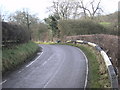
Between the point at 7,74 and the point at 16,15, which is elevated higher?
the point at 16,15

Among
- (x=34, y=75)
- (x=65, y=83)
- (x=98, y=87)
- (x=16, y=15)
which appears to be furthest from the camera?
(x=16, y=15)

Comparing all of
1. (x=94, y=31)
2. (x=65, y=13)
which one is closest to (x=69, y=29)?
(x=94, y=31)

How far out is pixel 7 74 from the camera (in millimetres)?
12891

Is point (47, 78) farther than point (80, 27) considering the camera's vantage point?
No

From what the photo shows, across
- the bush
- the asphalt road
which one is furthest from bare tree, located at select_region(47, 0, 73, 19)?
the asphalt road

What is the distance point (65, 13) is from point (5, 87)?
5322 cm

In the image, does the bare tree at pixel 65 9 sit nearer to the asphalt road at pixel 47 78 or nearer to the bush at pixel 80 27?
the bush at pixel 80 27

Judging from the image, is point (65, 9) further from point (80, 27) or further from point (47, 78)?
point (47, 78)

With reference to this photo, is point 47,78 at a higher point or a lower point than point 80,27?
lower

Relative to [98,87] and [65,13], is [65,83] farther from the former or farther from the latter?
[65,13]

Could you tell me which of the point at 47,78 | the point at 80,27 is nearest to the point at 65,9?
the point at 80,27

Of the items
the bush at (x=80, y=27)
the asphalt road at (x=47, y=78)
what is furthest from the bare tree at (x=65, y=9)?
the asphalt road at (x=47, y=78)

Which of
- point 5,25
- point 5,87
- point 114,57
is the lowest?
point 5,87

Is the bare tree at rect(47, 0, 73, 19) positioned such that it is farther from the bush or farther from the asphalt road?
the asphalt road
